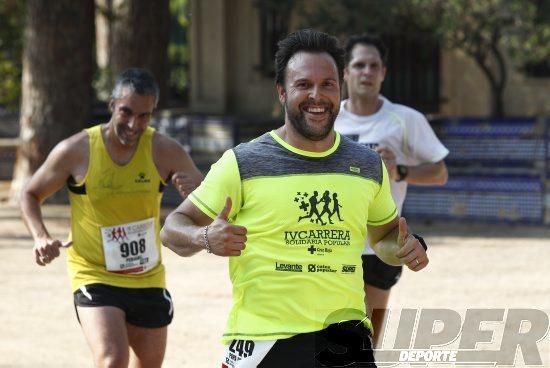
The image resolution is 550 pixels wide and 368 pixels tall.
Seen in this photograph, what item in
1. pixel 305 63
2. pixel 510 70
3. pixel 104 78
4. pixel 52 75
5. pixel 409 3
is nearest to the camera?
pixel 305 63

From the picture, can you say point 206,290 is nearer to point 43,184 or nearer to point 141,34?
point 43,184

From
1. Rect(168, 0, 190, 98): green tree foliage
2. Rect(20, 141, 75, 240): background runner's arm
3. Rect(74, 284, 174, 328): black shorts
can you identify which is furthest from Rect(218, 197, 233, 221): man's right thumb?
Rect(168, 0, 190, 98): green tree foliage

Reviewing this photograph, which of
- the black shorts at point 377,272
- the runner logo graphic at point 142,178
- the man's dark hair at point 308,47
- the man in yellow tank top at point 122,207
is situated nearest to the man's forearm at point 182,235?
the man's dark hair at point 308,47

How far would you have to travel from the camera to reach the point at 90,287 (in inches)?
230

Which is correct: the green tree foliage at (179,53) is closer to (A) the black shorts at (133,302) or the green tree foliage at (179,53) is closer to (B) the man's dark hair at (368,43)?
(B) the man's dark hair at (368,43)

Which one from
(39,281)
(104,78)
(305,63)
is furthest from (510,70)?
(305,63)

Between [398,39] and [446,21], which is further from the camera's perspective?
[398,39]

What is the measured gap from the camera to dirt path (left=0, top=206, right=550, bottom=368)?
8195 millimetres

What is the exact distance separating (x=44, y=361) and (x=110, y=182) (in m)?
2.30

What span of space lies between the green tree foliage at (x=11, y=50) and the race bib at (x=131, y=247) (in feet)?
48.4

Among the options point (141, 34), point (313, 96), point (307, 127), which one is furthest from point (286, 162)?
point (141, 34)

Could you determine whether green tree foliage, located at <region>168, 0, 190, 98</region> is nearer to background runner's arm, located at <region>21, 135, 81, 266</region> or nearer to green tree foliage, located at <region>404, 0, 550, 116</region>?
green tree foliage, located at <region>404, 0, 550, 116</region>

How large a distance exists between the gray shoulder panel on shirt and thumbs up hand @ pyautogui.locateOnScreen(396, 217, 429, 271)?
9.4 inches

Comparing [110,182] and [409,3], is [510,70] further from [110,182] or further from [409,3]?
[110,182]
